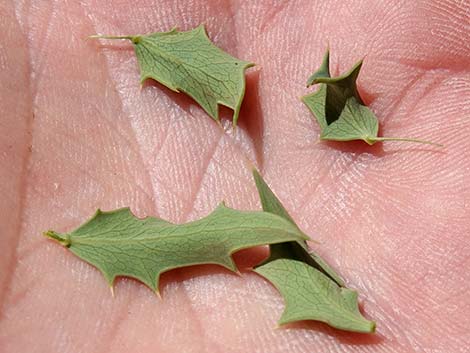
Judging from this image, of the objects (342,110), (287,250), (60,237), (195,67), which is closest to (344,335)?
(287,250)

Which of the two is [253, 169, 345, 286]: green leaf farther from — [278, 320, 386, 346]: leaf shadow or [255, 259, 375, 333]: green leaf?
[278, 320, 386, 346]: leaf shadow

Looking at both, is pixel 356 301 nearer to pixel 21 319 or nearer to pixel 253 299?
pixel 253 299

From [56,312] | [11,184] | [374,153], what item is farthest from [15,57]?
[374,153]

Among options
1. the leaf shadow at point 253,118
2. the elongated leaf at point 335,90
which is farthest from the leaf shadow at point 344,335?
the elongated leaf at point 335,90

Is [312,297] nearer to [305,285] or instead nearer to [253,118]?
[305,285]

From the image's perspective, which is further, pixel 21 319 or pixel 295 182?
pixel 295 182

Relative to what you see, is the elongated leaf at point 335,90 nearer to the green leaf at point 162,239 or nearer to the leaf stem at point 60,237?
the green leaf at point 162,239
